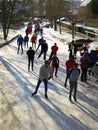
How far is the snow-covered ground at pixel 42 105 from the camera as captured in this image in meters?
11.9

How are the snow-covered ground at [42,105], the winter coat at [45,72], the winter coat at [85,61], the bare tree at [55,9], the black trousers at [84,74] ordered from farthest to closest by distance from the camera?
the bare tree at [55,9], the black trousers at [84,74], the winter coat at [85,61], the winter coat at [45,72], the snow-covered ground at [42,105]

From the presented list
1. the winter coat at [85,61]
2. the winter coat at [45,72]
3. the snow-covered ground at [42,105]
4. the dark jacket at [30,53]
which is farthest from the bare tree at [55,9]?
the winter coat at [45,72]

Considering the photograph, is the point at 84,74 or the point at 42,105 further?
the point at 84,74

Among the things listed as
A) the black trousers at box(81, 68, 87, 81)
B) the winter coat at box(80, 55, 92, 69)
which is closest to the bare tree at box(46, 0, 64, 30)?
the black trousers at box(81, 68, 87, 81)

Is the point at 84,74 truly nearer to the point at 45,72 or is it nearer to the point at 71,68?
the point at 71,68

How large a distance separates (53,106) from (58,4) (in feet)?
150

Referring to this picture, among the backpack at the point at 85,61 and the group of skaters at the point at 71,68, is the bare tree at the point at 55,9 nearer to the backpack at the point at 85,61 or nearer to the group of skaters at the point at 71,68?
the group of skaters at the point at 71,68

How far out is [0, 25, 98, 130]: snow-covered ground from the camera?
39.1ft

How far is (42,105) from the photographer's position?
46.1ft

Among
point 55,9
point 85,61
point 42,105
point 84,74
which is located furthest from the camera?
point 55,9

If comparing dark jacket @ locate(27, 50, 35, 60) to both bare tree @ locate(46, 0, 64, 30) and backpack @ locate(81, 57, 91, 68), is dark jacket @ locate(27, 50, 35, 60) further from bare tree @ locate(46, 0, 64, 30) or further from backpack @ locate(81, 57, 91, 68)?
bare tree @ locate(46, 0, 64, 30)

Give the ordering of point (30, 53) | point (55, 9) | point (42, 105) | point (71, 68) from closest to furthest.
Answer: point (42, 105) < point (71, 68) < point (30, 53) < point (55, 9)

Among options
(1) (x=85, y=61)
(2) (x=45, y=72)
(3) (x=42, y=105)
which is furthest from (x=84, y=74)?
(3) (x=42, y=105)

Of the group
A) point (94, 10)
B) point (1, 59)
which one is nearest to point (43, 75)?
point (1, 59)
